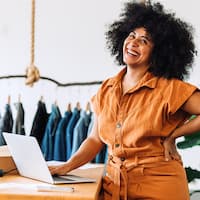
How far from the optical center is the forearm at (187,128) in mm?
1583

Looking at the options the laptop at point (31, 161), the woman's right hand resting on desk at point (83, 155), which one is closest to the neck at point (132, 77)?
the woman's right hand resting on desk at point (83, 155)

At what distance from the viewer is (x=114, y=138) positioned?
1.57 metres

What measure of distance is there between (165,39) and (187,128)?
35cm

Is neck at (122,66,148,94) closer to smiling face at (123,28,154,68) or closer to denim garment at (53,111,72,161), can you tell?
smiling face at (123,28,154,68)

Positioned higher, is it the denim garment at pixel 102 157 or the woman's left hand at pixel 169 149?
the woman's left hand at pixel 169 149

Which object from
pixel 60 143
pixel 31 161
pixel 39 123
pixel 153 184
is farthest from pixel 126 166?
pixel 39 123

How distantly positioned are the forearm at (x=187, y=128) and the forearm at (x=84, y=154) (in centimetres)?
34

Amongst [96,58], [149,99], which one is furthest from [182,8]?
[149,99]

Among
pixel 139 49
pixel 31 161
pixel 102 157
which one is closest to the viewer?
pixel 31 161

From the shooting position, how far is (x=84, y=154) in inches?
68.2

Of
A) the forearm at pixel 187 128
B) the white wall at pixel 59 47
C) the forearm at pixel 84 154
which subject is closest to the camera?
the forearm at pixel 187 128

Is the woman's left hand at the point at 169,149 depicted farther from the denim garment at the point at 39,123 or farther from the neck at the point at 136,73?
the denim garment at the point at 39,123

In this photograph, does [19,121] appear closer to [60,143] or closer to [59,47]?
[60,143]

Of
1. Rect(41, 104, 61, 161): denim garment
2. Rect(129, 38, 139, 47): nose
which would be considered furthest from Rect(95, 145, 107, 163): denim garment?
Rect(129, 38, 139, 47): nose
